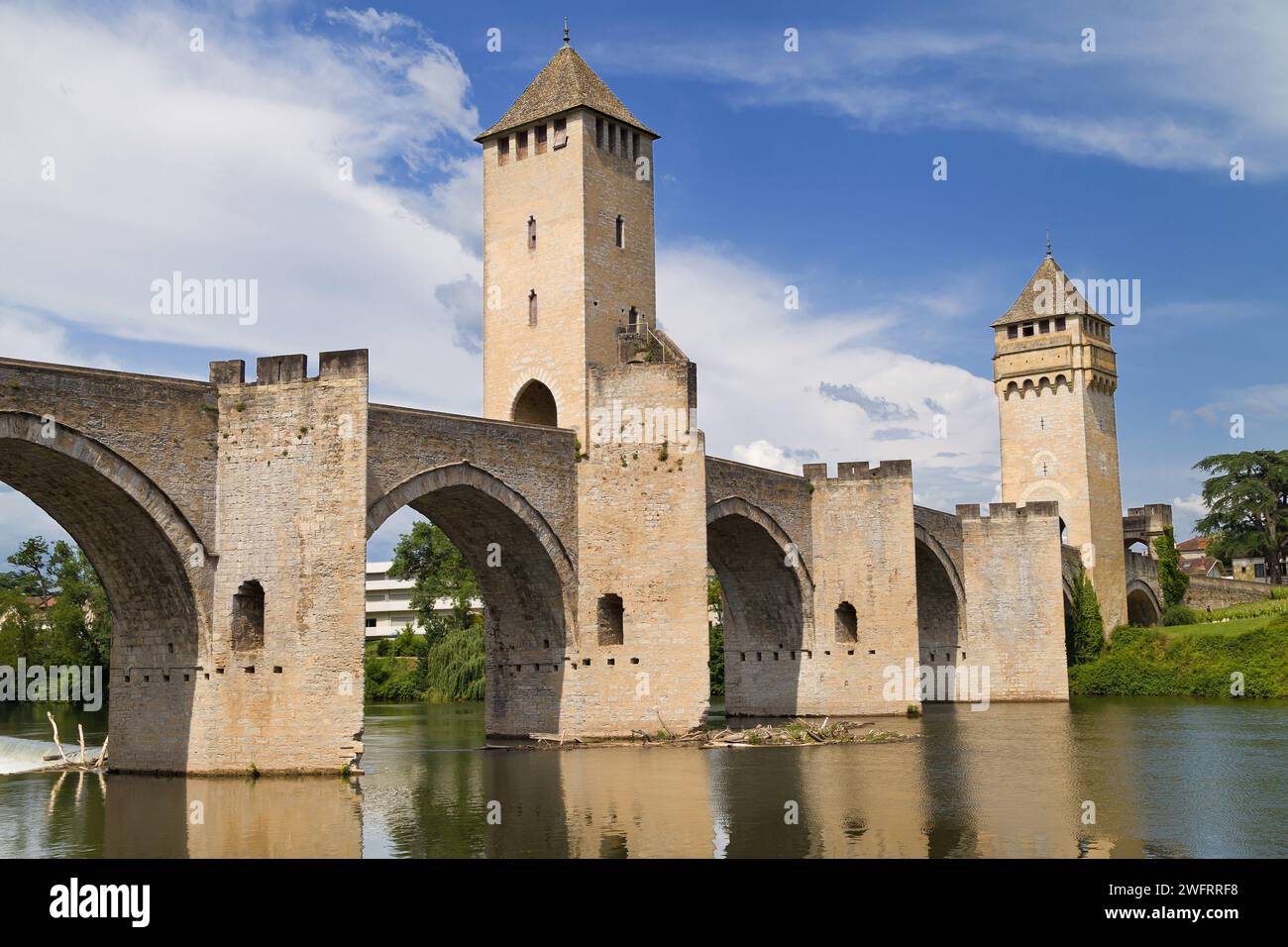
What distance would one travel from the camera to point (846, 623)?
35.0 meters

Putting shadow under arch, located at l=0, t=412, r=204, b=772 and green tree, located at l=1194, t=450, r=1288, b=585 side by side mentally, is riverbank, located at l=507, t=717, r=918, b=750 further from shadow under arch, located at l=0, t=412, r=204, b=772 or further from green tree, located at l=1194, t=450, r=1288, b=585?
green tree, located at l=1194, t=450, r=1288, b=585

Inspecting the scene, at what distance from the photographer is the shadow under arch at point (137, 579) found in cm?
2002

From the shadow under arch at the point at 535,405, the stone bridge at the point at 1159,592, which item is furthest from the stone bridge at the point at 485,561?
the stone bridge at the point at 1159,592

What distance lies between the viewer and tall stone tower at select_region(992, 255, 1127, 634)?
162ft

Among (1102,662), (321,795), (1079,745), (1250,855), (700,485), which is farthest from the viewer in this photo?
(1102,662)

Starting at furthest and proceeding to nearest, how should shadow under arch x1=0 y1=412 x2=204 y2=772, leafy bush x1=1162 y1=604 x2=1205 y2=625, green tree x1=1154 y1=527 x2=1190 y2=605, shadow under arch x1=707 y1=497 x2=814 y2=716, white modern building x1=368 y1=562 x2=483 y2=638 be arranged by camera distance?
white modern building x1=368 y1=562 x2=483 y2=638 < green tree x1=1154 y1=527 x2=1190 y2=605 < leafy bush x1=1162 y1=604 x2=1205 y2=625 < shadow under arch x1=707 y1=497 x2=814 y2=716 < shadow under arch x1=0 y1=412 x2=204 y2=772

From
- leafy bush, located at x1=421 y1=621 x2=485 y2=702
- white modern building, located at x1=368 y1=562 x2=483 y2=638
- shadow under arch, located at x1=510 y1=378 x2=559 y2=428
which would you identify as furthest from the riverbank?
white modern building, located at x1=368 y1=562 x2=483 y2=638

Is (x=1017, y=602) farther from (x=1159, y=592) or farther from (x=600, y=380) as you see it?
(x=600, y=380)

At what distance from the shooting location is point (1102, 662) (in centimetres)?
4497

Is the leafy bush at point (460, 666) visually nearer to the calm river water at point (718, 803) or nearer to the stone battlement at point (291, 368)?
the calm river water at point (718, 803)

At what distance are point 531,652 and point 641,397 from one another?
5.87 m

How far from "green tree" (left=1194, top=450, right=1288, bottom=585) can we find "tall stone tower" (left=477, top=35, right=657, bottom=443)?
153 feet
